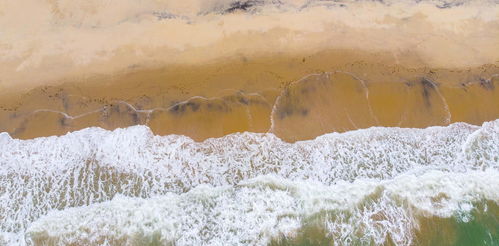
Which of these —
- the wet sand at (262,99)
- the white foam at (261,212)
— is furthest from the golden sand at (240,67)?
the white foam at (261,212)

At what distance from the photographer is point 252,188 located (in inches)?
287

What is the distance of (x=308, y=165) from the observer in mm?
7410

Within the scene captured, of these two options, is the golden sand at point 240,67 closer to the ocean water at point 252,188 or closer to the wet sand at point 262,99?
the wet sand at point 262,99

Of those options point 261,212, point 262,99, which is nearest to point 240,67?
point 262,99

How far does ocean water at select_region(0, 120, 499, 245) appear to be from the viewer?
23.2 feet

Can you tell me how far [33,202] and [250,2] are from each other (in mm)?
5555

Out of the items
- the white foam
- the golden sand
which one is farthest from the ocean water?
the golden sand

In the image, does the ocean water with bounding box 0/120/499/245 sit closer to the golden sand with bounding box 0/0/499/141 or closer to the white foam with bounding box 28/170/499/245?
the white foam with bounding box 28/170/499/245

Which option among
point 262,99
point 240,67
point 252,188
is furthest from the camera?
point 240,67

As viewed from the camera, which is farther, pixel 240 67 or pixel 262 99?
pixel 240 67

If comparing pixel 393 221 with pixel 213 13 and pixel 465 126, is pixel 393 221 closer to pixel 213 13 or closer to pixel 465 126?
pixel 465 126

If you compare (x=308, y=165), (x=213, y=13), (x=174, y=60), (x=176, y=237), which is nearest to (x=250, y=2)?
(x=213, y=13)

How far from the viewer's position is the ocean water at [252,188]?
7.08 metres

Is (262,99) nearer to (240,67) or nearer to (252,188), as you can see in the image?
(240,67)
